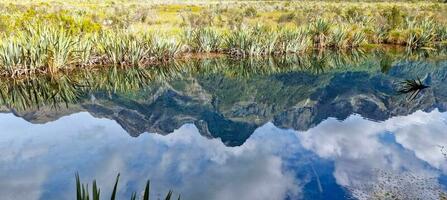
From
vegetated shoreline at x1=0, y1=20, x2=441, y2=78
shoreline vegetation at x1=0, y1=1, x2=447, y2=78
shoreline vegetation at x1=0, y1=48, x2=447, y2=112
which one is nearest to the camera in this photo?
shoreline vegetation at x1=0, y1=48, x2=447, y2=112

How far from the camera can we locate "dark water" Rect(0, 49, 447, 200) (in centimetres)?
811

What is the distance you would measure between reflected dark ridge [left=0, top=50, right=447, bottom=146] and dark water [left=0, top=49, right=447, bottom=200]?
0.06 m

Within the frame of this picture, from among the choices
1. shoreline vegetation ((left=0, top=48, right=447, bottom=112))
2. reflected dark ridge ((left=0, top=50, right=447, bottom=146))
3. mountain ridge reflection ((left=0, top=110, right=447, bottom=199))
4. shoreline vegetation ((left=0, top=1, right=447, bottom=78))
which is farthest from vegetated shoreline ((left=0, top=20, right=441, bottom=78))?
mountain ridge reflection ((left=0, top=110, right=447, bottom=199))

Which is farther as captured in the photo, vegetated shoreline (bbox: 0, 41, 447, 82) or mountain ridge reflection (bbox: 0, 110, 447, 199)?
vegetated shoreline (bbox: 0, 41, 447, 82)

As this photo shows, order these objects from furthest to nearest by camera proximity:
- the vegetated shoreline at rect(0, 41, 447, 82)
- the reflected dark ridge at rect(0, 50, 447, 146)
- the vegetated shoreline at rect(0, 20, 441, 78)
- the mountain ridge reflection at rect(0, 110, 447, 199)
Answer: the vegetated shoreline at rect(0, 41, 447, 82) < the vegetated shoreline at rect(0, 20, 441, 78) < the reflected dark ridge at rect(0, 50, 447, 146) < the mountain ridge reflection at rect(0, 110, 447, 199)

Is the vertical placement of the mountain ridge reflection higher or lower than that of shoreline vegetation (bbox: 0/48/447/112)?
higher

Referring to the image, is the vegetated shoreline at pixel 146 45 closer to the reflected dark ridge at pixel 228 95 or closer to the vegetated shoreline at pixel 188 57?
the vegetated shoreline at pixel 188 57

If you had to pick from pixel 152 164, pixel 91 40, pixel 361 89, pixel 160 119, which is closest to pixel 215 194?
pixel 152 164

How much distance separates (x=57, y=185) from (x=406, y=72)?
54.8 feet

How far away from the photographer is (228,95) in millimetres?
16484

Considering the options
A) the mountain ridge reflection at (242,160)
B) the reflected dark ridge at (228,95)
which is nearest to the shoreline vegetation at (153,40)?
the reflected dark ridge at (228,95)

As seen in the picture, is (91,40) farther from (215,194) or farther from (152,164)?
(215,194)

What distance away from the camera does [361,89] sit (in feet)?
57.5

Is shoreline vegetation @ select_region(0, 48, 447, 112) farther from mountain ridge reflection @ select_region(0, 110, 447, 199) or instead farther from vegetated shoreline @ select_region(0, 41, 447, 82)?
mountain ridge reflection @ select_region(0, 110, 447, 199)
